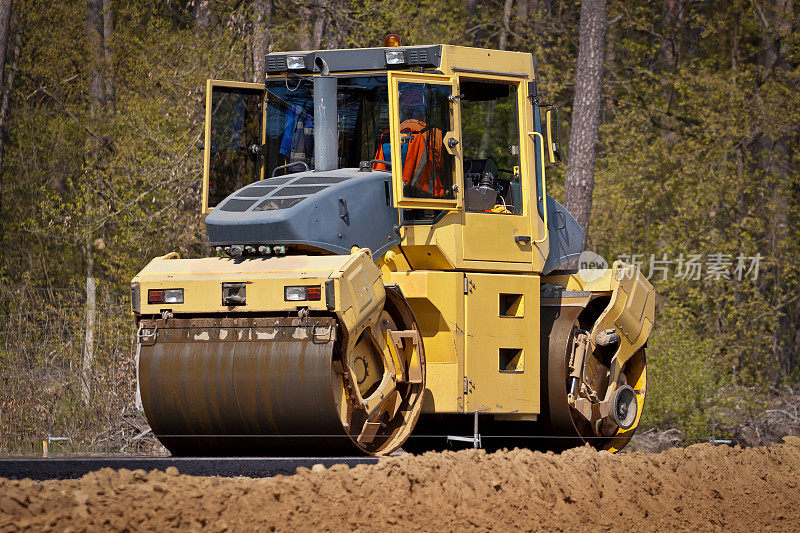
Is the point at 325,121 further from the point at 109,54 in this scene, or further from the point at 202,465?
the point at 109,54

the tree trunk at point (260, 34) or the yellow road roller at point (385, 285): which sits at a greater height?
the tree trunk at point (260, 34)

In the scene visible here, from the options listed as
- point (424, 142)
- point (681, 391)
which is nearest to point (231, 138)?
point (424, 142)

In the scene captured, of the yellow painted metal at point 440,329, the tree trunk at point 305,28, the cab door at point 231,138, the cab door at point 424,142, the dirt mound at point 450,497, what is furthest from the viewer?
the tree trunk at point 305,28

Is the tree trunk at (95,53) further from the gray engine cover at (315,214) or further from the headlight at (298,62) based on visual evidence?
the gray engine cover at (315,214)

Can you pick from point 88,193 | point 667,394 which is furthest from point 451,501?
point 88,193

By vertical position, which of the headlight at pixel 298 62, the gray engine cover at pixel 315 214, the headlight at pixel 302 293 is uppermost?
the headlight at pixel 298 62

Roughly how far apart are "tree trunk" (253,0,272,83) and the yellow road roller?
757 cm

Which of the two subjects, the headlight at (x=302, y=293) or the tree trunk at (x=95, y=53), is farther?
the tree trunk at (x=95, y=53)

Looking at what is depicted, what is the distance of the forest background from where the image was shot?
16.2 metres

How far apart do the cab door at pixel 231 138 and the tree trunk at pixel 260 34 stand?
7.22m

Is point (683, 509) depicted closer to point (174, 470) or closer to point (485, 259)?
point (485, 259)

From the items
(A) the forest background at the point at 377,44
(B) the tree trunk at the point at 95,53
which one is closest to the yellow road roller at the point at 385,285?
(A) the forest background at the point at 377,44

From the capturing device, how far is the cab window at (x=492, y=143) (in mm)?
10344

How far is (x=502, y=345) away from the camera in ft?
32.7
